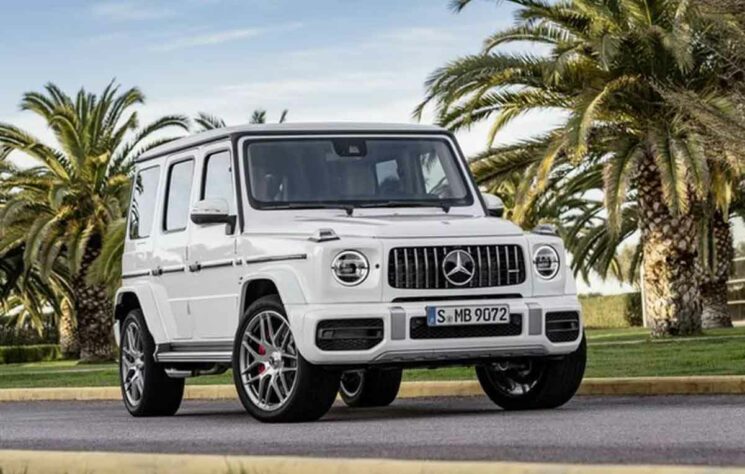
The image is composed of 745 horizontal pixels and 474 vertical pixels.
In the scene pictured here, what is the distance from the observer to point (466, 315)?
36.7ft

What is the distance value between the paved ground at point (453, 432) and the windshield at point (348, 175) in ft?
5.52

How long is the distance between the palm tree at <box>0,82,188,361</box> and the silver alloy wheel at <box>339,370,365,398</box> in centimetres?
2832

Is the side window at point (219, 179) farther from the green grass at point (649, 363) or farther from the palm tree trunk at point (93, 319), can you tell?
the palm tree trunk at point (93, 319)

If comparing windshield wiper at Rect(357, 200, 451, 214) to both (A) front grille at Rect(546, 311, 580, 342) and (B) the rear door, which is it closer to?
(A) front grille at Rect(546, 311, 580, 342)

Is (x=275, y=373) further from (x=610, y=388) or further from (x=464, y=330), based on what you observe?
(x=610, y=388)

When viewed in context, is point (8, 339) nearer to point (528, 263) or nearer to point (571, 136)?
point (571, 136)

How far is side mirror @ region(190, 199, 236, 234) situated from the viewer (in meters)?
12.0

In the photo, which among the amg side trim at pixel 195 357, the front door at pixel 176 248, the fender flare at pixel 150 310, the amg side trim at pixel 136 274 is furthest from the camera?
the amg side trim at pixel 136 274

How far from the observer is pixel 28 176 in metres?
44.2

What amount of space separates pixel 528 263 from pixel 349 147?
1.95 metres

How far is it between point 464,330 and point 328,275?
104 centimetres

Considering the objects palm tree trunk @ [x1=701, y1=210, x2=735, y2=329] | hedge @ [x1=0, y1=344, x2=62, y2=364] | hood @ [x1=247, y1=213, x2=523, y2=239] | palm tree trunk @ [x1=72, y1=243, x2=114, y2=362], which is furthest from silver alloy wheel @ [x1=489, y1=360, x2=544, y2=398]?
hedge @ [x1=0, y1=344, x2=62, y2=364]

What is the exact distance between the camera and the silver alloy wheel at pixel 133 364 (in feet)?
45.1

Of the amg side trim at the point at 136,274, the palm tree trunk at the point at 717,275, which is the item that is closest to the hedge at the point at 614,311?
the palm tree trunk at the point at 717,275
